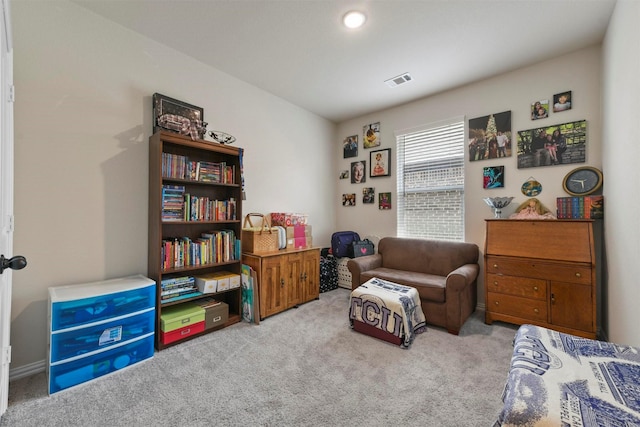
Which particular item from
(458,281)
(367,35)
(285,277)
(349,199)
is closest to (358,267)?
(285,277)

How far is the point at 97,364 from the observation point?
1.77 metres

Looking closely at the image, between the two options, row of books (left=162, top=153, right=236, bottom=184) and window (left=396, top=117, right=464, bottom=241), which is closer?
row of books (left=162, top=153, right=236, bottom=184)

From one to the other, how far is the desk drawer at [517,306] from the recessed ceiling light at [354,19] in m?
2.86

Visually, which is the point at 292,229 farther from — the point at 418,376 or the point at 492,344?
the point at 492,344

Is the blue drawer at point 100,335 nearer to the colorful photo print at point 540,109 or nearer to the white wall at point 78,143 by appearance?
the white wall at point 78,143

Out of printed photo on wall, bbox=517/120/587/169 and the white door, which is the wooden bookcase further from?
printed photo on wall, bbox=517/120/587/169

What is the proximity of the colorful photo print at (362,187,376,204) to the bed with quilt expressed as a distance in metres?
2.96

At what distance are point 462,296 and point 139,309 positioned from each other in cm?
284

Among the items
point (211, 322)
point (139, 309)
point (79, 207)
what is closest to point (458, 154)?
point (211, 322)

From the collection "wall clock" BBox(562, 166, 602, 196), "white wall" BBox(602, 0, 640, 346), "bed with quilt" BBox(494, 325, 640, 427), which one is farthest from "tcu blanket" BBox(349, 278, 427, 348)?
"wall clock" BBox(562, 166, 602, 196)

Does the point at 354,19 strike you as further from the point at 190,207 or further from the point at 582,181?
the point at 582,181

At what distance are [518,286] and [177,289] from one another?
324 centimetres

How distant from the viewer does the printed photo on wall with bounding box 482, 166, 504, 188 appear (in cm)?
298

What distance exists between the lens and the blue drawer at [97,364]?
1632 millimetres
